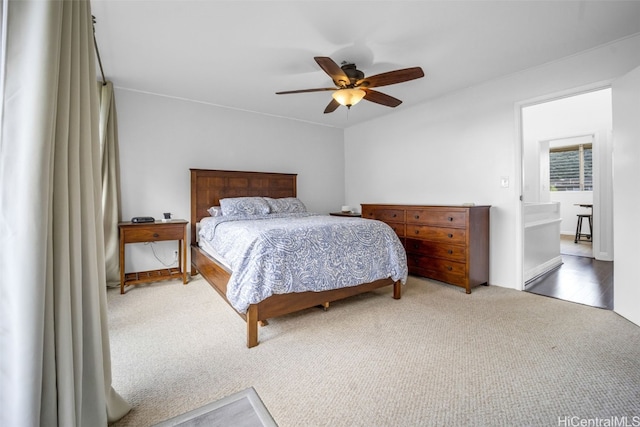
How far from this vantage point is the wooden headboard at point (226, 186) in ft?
13.1

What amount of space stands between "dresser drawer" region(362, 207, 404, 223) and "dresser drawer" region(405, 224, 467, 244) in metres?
0.19

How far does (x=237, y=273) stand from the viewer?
213 centimetres

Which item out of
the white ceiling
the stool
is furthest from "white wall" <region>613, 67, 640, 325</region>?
the stool

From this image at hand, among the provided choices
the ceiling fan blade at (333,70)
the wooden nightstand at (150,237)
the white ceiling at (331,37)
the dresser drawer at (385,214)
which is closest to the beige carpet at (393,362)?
the wooden nightstand at (150,237)

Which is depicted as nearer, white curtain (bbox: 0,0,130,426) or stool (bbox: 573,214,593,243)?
white curtain (bbox: 0,0,130,426)

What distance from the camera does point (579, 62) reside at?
276 cm

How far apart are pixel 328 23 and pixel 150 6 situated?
4.28 ft

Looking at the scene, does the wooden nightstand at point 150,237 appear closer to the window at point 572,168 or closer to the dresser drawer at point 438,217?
the dresser drawer at point 438,217

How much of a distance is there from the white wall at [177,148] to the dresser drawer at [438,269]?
2522 mm

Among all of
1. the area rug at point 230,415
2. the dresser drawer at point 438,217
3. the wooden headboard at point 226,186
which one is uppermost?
the wooden headboard at point 226,186

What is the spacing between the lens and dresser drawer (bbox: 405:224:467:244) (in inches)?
126

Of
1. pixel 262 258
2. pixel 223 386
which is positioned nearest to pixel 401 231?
pixel 262 258

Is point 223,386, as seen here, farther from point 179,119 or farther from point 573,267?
point 573,267

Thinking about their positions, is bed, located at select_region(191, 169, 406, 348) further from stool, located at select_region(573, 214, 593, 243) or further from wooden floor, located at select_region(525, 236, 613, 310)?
stool, located at select_region(573, 214, 593, 243)
